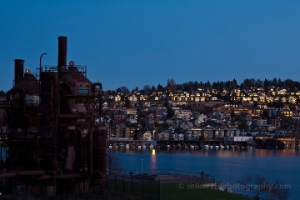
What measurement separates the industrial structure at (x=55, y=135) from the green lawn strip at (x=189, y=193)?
4.30 m

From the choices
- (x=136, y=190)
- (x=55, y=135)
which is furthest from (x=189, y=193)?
(x=55, y=135)

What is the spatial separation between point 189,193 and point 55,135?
895 cm

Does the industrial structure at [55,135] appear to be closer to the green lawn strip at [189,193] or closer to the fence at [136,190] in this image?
the fence at [136,190]

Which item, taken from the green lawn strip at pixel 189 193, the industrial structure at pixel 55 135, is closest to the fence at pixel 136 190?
the green lawn strip at pixel 189 193

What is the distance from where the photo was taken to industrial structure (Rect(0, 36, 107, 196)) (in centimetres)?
3491

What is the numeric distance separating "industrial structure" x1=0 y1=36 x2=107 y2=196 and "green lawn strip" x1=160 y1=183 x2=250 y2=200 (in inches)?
169

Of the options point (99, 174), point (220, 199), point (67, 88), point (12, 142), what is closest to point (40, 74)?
point (67, 88)

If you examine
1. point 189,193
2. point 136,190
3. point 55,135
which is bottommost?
point 189,193

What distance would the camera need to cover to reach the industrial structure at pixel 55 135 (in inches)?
1374

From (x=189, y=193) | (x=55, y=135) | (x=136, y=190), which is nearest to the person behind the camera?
(x=55, y=135)

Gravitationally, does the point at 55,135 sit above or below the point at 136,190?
above

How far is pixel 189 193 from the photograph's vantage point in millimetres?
38406

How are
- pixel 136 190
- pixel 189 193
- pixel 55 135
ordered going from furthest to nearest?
1. pixel 189 193
2. pixel 136 190
3. pixel 55 135

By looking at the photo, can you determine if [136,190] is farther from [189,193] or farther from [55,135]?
[55,135]
